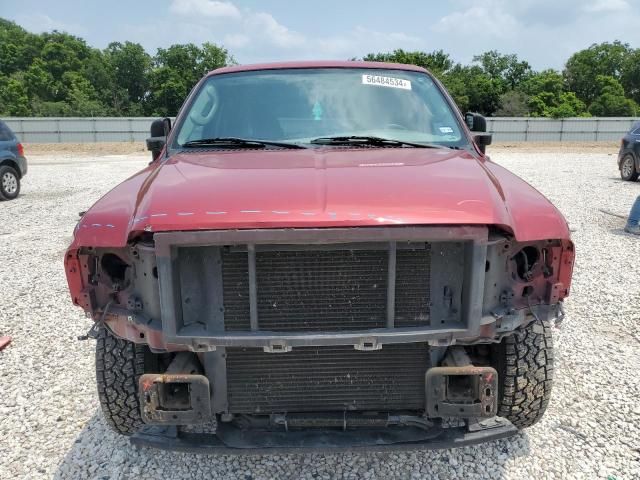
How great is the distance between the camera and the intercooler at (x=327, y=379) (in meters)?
2.27

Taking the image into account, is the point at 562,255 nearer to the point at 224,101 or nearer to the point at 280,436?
the point at 280,436

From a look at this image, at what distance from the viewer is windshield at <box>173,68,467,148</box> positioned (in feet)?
10.5

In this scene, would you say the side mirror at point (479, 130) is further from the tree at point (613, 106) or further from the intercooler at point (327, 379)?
the tree at point (613, 106)

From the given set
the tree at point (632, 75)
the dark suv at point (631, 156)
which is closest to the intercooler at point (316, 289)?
the dark suv at point (631, 156)

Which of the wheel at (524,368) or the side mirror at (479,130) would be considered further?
the side mirror at (479,130)

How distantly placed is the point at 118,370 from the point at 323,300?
3.71 ft

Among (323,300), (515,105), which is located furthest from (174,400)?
(515,105)

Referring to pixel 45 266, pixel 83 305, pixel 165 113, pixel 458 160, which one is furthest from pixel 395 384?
pixel 165 113

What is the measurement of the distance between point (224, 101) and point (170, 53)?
6516cm

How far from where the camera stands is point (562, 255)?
2.19 meters

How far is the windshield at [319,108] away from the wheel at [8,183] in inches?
370

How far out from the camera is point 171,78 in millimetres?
58344

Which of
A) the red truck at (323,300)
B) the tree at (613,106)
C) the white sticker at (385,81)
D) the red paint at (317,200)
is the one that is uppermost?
the tree at (613,106)

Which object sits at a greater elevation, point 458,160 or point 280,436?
point 458,160
